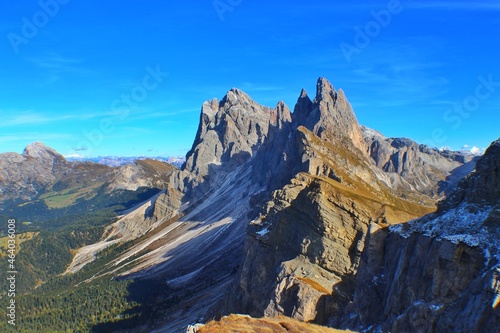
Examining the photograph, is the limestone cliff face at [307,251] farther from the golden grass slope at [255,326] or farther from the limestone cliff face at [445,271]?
the golden grass slope at [255,326]

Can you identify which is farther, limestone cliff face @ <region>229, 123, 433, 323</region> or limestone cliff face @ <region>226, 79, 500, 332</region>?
limestone cliff face @ <region>229, 123, 433, 323</region>

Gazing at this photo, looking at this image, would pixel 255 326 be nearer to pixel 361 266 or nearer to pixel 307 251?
pixel 361 266

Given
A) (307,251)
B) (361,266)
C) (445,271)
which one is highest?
(445,271)

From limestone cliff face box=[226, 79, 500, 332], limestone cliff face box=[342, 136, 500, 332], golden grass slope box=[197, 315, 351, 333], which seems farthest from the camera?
limestone cliff face box=[226, 79, 500, 332]

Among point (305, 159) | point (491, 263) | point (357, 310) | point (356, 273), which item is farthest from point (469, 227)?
point (305, 159)

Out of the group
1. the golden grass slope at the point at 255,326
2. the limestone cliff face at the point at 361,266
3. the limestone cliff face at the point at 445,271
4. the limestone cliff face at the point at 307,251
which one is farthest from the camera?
the limestone cliff face at the point at 307,251

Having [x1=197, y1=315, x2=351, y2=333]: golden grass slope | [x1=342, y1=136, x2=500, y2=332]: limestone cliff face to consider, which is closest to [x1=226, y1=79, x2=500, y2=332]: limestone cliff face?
[x1=342, y1=136, x2=500, y2=332]: limestone cliff face

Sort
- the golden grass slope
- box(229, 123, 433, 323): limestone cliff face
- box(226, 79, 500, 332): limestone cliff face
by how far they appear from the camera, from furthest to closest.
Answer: box(229, 123, 433, 323): limestone cliff face
box(226, 79, 500, 332): limestone cliff face
the golden grass slope

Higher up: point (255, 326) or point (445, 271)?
point (445, 271)

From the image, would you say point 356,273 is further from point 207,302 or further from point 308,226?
point 207,302

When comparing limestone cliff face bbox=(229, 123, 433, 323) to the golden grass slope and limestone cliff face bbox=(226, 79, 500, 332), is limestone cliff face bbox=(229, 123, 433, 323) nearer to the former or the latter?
limestone cliff face bbox=(226, 79, 500, 332)

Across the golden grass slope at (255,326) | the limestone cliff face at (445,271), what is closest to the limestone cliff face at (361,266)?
the limestone cliff face at (445,271)

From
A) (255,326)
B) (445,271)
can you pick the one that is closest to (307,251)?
(445,271)

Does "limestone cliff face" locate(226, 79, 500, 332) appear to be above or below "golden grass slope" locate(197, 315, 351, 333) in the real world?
above
